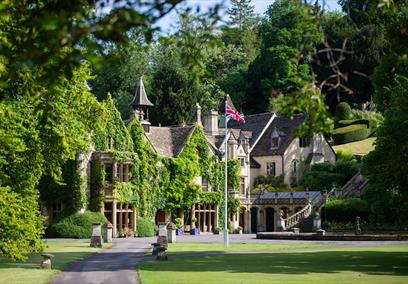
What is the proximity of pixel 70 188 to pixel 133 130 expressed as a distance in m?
7.76

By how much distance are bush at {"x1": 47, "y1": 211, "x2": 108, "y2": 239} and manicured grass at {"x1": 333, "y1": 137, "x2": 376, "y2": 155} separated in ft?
98.1

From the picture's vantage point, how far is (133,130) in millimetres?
56844

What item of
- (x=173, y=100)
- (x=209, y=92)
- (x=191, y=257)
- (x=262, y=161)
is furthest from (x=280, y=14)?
(x=191, y=257)

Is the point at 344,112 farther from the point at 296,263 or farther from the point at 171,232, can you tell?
the point at 296,263

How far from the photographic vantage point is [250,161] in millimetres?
68562

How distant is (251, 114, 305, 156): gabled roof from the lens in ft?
221

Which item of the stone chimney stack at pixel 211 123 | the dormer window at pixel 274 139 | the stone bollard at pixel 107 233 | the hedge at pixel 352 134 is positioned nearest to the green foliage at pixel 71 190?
the stone bollard at pixel 107 233

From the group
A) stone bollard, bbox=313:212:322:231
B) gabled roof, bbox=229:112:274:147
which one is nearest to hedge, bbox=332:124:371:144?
gabled roof, bbox=229:112:274:147

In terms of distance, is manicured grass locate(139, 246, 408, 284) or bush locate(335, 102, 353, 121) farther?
bush locate(335, 102, 353, 121)

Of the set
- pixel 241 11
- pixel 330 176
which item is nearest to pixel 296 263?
pixel 330 176

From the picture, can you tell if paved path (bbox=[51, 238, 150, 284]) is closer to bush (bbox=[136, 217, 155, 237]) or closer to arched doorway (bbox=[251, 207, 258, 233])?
bush (bbox=[136, 217, 155, 237])

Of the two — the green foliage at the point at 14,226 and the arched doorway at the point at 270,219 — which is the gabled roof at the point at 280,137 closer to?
the arched doorway at the point at 270,219

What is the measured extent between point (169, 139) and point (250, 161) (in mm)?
10721

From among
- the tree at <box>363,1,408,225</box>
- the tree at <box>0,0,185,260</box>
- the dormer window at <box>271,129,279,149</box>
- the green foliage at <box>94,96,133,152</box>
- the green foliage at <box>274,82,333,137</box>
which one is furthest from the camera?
the dormer window at <box>271,129,279,149</box>
